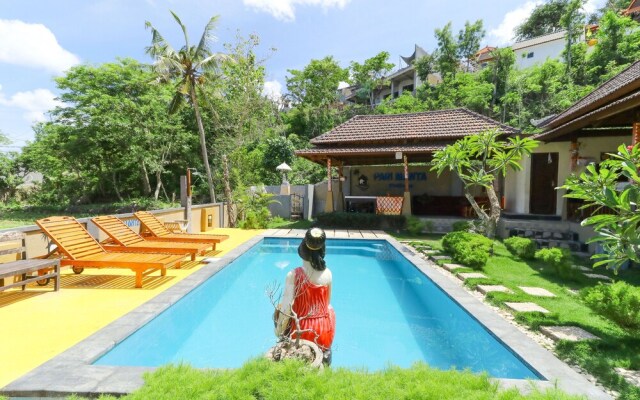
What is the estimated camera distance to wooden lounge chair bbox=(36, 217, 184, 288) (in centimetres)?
598

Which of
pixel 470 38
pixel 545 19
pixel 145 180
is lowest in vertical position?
pixel 145 180

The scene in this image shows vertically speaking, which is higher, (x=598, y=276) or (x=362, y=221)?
(x=362, y=221)

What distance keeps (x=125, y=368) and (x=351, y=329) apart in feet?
10.4

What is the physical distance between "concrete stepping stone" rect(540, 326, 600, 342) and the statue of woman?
2.88 metres

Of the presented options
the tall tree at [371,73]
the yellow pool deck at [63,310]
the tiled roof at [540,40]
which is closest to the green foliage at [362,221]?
the yellow pool deck at [63,310]

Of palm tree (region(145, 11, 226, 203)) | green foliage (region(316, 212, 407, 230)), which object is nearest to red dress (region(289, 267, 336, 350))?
green foliage (region(316, 212, 407, 230))

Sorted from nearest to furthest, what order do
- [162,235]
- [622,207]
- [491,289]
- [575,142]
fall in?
[622,207] → [491,289] → [162,235] → [575,142]

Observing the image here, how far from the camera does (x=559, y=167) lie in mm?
12297

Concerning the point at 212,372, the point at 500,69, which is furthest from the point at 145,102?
the point at 500,69

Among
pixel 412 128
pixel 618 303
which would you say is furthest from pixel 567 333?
pixel 412 128

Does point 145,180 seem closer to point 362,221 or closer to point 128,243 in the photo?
point 362,221

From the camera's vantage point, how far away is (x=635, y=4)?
112 feet

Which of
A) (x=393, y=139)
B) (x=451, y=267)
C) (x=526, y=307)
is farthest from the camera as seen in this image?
(x=393, y=139)

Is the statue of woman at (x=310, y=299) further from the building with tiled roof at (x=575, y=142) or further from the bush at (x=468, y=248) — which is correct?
the building with tiled roof at (x=575, y=142)
